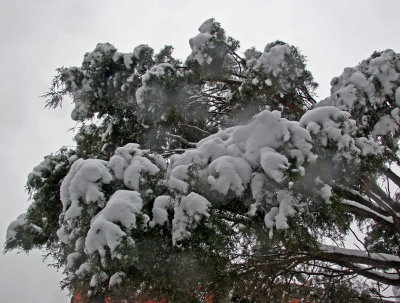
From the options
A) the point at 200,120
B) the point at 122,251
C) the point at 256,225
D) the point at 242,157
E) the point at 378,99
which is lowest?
the point at 122,251

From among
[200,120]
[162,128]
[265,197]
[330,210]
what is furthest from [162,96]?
[330,210]

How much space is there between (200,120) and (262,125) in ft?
11.6

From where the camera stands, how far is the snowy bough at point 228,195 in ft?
10.5

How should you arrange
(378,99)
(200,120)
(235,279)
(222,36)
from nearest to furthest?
(235,279) → (378,99) → (222,36) → (200,120)

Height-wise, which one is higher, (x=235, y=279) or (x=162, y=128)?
(x=162, y=128)

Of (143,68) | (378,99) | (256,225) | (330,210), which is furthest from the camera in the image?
(143,68)

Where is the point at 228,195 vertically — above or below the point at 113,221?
above

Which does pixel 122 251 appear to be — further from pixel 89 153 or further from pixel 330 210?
pixel 330 210

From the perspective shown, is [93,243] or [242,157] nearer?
[93,243]

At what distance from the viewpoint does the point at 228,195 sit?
3.63m

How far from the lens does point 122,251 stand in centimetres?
293

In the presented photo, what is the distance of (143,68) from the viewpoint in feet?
21.3

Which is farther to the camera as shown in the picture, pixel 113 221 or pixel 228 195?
pixel 228 195

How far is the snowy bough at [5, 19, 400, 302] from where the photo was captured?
3.21 m
